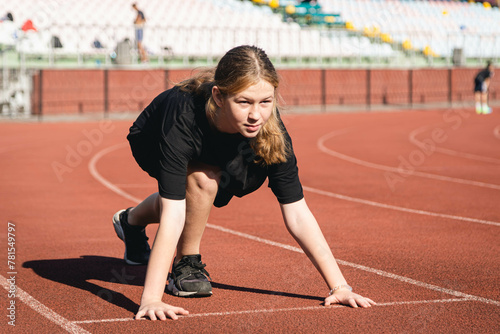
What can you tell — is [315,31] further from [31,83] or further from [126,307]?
[126,307]

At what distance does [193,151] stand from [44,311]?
1.30 m

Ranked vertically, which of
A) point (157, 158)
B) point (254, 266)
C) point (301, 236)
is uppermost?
point (157, 158)

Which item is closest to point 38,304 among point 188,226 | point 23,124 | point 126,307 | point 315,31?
point 126,307

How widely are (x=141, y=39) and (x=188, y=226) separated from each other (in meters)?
22.7

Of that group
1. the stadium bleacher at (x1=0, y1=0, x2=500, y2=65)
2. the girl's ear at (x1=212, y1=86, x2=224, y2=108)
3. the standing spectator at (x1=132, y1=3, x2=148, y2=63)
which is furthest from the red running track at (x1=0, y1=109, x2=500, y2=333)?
the standing spectator at (x1=132, y1=3, x2=148, y2=63)

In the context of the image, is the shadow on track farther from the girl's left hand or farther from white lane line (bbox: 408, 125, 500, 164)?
white lane line (bbox: 408, 125, 500, 164)

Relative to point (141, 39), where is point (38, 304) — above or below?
below

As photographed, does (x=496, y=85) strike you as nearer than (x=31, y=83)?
No

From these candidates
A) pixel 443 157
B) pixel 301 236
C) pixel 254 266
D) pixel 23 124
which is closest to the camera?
pixel 301 236

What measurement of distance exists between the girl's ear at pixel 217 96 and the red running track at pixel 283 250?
4.00 feet

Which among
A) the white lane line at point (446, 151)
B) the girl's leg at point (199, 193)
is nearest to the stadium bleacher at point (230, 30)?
the white lane line at point (446, 151)

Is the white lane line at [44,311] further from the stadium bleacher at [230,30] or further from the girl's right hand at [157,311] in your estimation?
the stadium bleacher at [230,30]

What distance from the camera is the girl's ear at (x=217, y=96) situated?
4012mm

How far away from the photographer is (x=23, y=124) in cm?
2158
